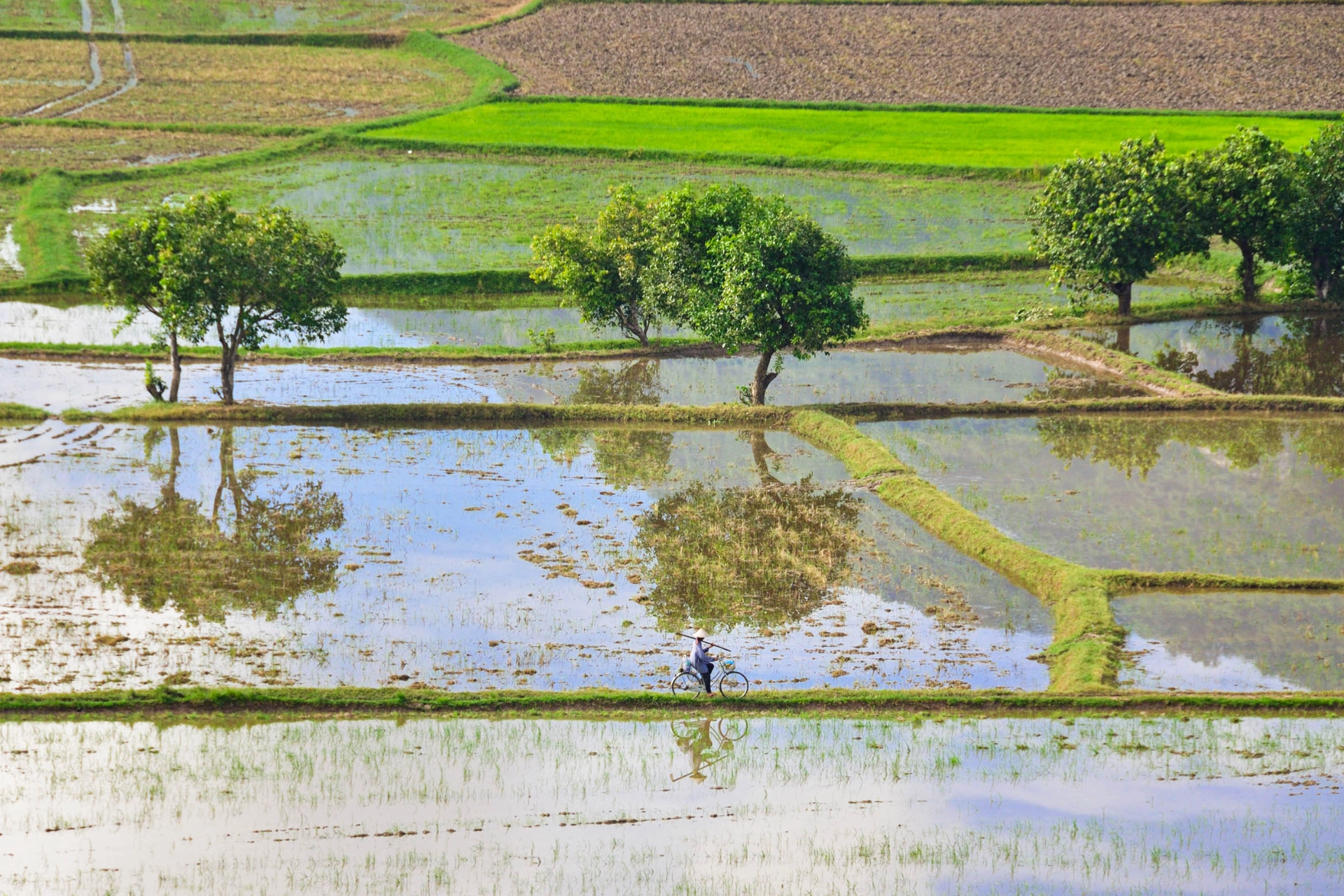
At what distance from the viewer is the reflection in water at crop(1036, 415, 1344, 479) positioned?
23.7 meters

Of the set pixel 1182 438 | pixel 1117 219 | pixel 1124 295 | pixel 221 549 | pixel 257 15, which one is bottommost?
pixel 221 549

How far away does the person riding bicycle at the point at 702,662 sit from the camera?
15391 mm

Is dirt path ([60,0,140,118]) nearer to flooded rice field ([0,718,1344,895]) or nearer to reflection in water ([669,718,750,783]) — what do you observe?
flooded rice field ([0,718,1344,895])

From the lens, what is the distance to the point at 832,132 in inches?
2020

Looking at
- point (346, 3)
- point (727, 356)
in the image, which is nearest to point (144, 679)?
point (727, 356)

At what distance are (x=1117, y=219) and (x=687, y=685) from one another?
2133 centimetres

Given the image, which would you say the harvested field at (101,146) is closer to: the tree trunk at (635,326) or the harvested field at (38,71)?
the harvested field at (38,71)

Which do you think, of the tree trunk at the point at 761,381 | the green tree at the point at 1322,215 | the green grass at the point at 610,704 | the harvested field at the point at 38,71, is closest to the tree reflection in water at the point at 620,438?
the tree trunk at the point at 761,381

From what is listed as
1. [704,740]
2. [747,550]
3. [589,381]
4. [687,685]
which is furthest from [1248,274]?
[704,740]

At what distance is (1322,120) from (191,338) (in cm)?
4155

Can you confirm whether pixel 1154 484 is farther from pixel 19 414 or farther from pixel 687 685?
pixel 19 414

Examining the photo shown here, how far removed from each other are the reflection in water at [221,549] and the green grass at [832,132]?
2889 centimetres

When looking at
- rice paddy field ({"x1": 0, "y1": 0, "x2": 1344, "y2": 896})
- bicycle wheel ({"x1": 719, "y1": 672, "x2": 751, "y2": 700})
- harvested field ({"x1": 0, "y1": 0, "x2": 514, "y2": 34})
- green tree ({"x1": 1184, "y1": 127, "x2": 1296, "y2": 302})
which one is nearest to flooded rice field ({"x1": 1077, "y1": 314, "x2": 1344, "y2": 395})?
rice paddy field ({"x1": 0, "y1": 0, "x2": 1344, "y2": 896})

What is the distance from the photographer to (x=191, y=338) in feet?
87.3
